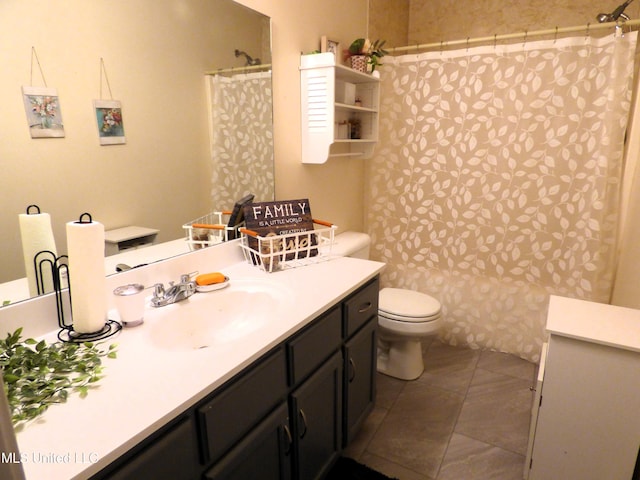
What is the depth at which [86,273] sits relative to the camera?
42.8 inches

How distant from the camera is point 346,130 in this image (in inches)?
90.3

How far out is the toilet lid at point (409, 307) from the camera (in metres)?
2.19

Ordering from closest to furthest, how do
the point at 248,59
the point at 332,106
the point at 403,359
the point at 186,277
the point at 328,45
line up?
the point at 186,277
the point at 248,59
the point at 332,106
the point at 328,45
the point at 403,359

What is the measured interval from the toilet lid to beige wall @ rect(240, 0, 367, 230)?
59 centimetres

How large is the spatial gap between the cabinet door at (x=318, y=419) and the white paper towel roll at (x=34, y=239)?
81cm

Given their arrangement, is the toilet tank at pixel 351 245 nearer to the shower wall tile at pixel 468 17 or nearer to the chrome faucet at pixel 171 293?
the chrome faucet at pixel 171 293

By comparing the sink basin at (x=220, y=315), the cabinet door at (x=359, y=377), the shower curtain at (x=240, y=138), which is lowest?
the cabinet door at (x=359, y=377)

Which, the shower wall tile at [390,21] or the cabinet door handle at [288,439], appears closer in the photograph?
the cabinet door handle at [288,439]

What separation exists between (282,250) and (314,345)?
1.68 feet

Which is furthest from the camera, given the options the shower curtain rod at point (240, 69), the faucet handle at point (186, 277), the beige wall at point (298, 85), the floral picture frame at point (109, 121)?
the beige wall at point (298, 85)

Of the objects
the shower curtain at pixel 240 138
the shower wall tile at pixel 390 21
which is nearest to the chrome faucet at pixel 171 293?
the shower curtain at pixel 240 138

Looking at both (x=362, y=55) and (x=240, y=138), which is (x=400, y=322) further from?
(x=362, y=55)

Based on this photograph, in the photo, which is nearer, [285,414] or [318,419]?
[285,414]

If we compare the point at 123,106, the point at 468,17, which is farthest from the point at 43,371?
the point at 468,17
